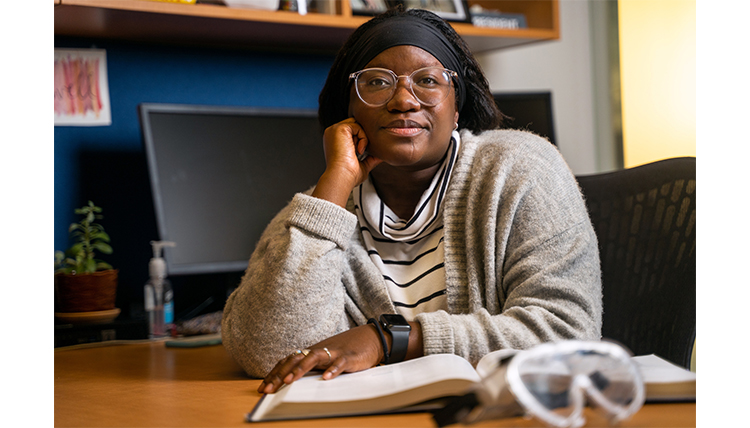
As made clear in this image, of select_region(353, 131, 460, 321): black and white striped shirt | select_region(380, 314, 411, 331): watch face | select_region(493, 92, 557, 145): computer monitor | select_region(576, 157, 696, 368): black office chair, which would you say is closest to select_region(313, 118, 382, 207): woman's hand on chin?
select_region(353, 131, 460, 321): black and white striped shirt

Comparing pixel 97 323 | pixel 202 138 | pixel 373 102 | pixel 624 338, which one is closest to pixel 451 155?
pixel 373 102

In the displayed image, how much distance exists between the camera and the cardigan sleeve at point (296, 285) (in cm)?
97

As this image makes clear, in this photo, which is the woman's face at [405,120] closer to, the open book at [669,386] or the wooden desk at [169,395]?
the wooden desk at [169,395]

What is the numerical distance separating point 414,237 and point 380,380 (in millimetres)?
475

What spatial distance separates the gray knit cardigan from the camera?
3.10 ft

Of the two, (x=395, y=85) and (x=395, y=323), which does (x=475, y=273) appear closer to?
(x=395, y=323)

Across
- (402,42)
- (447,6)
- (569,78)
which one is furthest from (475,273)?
(569,78)

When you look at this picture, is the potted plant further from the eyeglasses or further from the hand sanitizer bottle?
the eyeglasses

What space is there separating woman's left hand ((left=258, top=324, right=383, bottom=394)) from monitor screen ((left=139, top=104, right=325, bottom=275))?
84cm

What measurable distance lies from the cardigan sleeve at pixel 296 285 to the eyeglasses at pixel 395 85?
24 cm

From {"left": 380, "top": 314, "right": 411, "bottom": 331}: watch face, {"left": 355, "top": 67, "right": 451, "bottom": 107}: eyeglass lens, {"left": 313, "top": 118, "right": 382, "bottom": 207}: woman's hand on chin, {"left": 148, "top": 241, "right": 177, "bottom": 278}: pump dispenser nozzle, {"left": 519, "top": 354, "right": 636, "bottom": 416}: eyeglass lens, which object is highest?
{"left": 355, "top": 67, "right": 451, "bottom": 107}: eyeglass lens

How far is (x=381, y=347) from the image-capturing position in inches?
36.1
